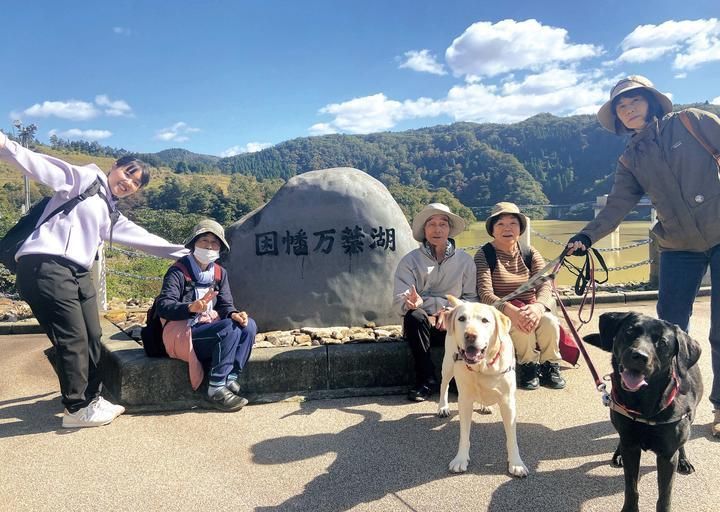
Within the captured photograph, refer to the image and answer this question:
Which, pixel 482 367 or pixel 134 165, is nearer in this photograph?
pixel 482 367

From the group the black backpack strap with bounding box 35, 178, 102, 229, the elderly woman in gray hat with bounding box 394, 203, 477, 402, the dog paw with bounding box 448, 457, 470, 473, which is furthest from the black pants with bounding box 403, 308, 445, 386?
the black backpack strap with bounding box 35, 178, 102, 229

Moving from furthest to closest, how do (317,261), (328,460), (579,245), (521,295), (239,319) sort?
1. (317,261)
2. (521,295)
3. (239,319)
4. (579,245)
5. (328,460)

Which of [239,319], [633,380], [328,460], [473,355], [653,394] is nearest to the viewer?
[633,380]

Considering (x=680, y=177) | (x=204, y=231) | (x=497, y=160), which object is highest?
(x=497, y=160)

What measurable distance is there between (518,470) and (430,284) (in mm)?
1714

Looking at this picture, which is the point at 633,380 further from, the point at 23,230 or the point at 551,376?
the point at 23,230

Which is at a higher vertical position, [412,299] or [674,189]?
[674,189]

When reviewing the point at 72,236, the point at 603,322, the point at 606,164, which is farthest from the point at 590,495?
the point at 606,164

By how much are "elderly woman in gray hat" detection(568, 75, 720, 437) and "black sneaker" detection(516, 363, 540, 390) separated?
110 centimetres

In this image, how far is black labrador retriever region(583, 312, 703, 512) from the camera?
2158 millimetres

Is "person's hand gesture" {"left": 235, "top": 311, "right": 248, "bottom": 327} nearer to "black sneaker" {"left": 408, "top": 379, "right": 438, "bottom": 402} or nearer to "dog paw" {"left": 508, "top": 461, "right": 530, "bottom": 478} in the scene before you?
"black sneaker" {"left": 408, "top": 379, "right": 438, "bottom": 402}

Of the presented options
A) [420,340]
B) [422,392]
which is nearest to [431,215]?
[420,340]

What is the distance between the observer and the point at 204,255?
3824mm

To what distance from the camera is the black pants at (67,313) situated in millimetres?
3172
